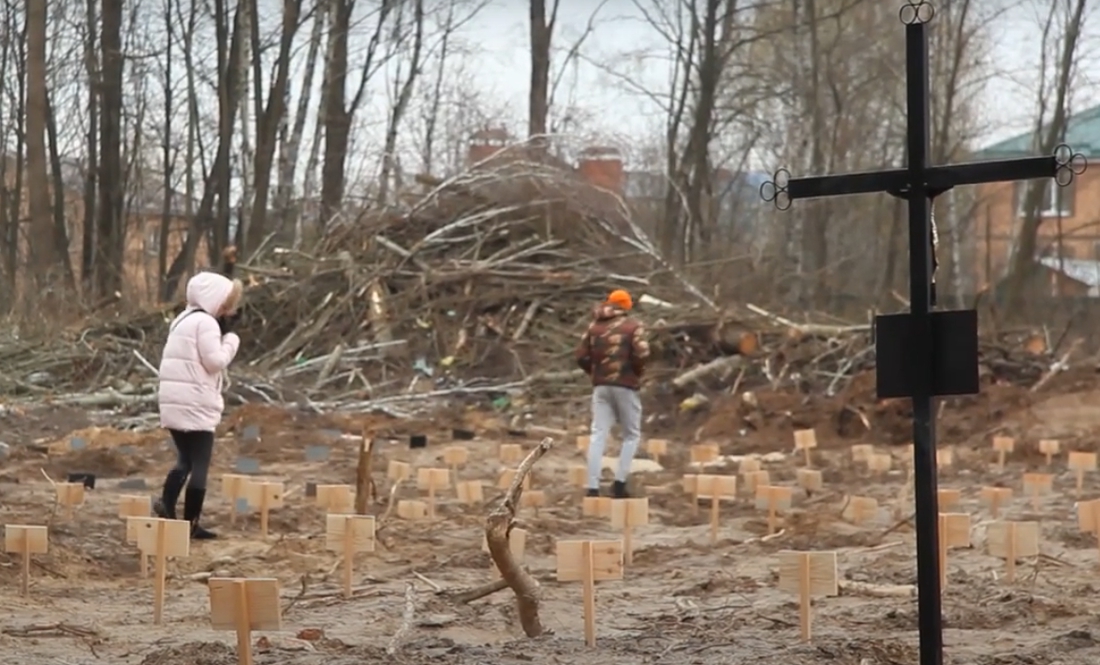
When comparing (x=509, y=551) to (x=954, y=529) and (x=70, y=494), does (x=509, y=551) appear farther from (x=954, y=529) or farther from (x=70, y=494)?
(x=70, y=494)

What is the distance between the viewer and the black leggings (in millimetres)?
9930

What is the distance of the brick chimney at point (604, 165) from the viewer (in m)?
31.0

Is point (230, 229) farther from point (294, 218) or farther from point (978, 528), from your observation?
point (978, 528)

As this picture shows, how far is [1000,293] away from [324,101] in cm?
1311

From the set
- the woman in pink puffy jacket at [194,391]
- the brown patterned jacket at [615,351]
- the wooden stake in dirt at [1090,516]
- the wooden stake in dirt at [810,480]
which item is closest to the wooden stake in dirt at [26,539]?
the woman in pink puffy jacket at [194,391]

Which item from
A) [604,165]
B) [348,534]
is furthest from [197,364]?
[604,165]

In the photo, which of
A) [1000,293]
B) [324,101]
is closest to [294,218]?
[324,101]

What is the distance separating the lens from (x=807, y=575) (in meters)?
6.54

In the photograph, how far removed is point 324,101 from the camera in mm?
31438

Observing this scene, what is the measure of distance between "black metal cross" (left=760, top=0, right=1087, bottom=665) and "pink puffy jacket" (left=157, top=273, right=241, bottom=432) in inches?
218

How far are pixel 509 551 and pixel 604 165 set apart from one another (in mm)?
26702

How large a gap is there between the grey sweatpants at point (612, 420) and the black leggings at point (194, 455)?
12.7 feet

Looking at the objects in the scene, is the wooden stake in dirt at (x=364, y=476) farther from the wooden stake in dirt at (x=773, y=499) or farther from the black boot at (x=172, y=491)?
the wooden stake in dirt at (x=773, y=499)

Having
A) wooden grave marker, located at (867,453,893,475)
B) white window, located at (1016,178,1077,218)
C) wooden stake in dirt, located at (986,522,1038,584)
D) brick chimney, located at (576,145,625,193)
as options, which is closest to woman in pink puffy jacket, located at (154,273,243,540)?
wooden stake in dirt, located at (986,522,1038,584)
